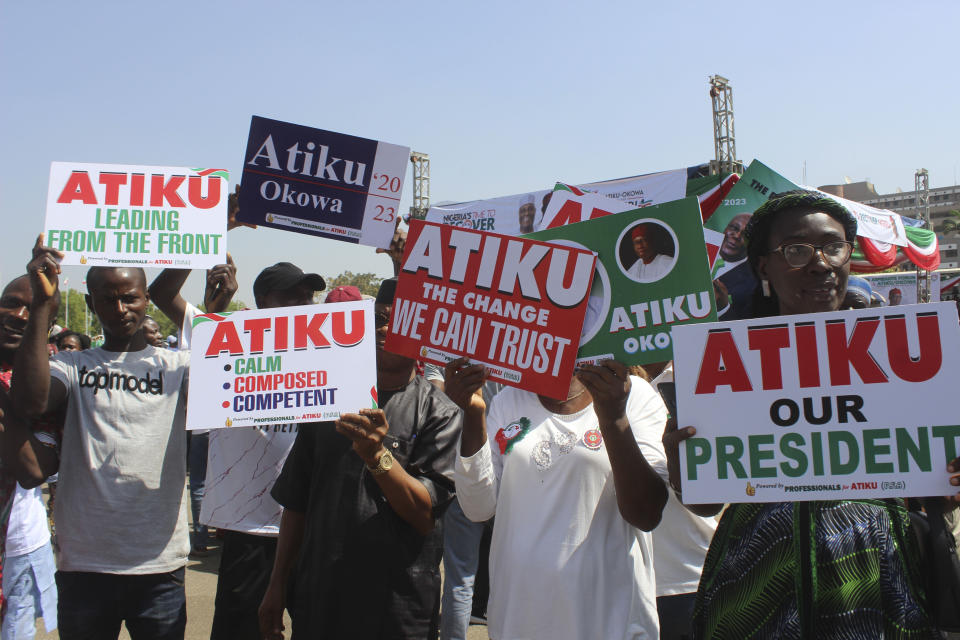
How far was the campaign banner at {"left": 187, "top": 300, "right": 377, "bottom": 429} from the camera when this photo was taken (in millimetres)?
2824

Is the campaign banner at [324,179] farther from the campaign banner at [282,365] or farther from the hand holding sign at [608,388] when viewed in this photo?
the hand holding sign at [608,388]

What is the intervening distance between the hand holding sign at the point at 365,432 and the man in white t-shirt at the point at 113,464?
108cm

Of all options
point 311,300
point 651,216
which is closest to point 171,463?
point 311,300

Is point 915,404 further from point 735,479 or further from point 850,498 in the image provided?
point 735,479

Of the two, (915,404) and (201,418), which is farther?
(201,418)

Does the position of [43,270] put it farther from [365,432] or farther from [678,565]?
[678,565]

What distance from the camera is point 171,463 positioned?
3.27 meters

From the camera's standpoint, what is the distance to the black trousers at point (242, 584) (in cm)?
329

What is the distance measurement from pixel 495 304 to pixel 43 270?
2.00 meters

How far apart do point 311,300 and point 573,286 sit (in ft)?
5.89

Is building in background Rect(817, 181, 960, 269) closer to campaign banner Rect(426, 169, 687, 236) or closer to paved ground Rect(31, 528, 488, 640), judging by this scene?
campaign banner Rect(426, 169, 687, 236)

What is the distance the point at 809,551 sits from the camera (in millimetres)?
1870

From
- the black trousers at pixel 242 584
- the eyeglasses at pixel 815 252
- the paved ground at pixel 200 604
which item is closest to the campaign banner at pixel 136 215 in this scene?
the black trousers at pixel 242 584

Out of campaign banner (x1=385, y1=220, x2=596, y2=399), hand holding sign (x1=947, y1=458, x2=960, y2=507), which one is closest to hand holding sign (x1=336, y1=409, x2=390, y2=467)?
campaign banner (x1=385, y1=220, x2=596, y2=399)
